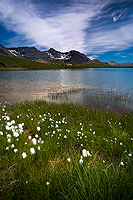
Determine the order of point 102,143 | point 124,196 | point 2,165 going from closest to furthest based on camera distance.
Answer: point 124,196 → point 2,165 → point 102,143

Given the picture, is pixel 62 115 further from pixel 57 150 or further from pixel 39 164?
pixel 39 164

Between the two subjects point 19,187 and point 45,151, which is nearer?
point 19,187

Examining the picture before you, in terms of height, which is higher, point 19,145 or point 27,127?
point 19,145

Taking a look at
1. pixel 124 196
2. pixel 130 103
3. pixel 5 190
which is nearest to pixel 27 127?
pixel 5 190

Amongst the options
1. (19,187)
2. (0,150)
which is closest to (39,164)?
(19,187)

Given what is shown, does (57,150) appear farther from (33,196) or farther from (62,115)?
(62,115)

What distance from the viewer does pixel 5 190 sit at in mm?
2547

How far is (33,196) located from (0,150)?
206 cm

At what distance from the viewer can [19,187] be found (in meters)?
2.54

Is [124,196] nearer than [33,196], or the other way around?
[124,196]

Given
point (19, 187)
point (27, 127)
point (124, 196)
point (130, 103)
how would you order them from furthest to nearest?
point (130, 103) < point (27, 127) < point (19, 187) < point (124, 196)

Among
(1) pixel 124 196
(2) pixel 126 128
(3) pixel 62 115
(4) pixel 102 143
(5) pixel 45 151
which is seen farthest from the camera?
(3) pixel 62 115

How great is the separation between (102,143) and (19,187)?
11.0 feet

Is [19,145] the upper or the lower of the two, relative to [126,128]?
upper
